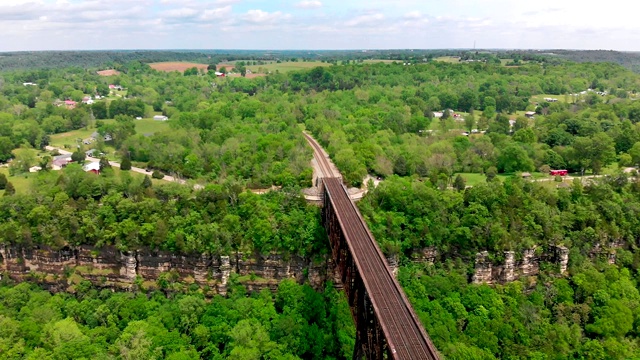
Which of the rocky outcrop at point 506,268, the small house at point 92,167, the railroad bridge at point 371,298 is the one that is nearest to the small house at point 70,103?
the small house at point 92,167

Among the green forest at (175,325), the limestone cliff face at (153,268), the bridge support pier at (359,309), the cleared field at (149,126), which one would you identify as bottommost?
the green forest at (175,325)

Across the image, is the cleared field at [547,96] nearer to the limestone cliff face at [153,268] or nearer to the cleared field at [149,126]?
the cleared field at [149,126]

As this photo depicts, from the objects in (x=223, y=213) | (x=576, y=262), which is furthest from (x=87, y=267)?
(x=576, y=262)

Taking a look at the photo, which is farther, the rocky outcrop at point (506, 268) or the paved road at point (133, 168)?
the paved road at point (133, 168)

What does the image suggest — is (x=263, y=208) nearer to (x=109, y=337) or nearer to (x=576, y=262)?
(x=109, y=337)

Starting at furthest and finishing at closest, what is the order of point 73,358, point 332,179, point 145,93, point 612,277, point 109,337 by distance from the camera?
point 145,93, point 332,179, point 612,277, point 109,337, point 73,358

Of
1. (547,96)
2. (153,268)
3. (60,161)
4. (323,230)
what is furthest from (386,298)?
(547,96)
